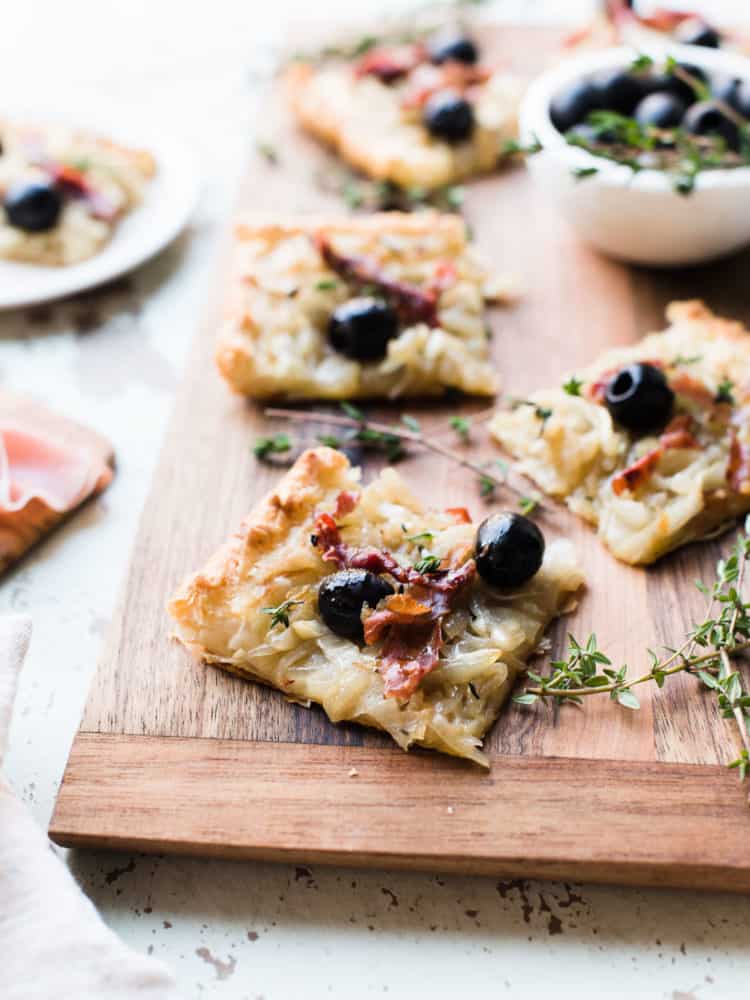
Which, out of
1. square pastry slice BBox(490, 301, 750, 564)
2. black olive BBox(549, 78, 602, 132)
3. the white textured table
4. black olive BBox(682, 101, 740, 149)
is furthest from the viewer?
black olive BBox(549, 78, 602, 132)

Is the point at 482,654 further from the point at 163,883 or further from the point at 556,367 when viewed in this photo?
the point at 556,367

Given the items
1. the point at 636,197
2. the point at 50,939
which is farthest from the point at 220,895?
the point at 636,197

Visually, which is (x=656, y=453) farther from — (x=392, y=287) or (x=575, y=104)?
(x=575, y=104)

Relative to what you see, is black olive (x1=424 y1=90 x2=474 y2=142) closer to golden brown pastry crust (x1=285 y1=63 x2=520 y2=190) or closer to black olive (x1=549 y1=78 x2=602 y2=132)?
golden brown pastry crust (x1=285 y1=63 x2=520 y2=190)

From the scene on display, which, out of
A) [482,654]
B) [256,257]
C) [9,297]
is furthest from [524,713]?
[9,297]

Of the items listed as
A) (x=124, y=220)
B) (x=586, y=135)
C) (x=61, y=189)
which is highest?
(x=586, y=135)

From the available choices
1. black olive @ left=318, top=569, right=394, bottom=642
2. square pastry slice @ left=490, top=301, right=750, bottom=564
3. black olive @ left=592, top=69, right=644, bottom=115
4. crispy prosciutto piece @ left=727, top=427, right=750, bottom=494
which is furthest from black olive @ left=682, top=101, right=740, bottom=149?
black olive @ left=318, top=569, right=394, bottom=642

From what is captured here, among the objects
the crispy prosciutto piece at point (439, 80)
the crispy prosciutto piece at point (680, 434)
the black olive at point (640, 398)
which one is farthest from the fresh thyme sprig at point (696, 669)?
the crispy prosciutto piece at point (439, 80)
